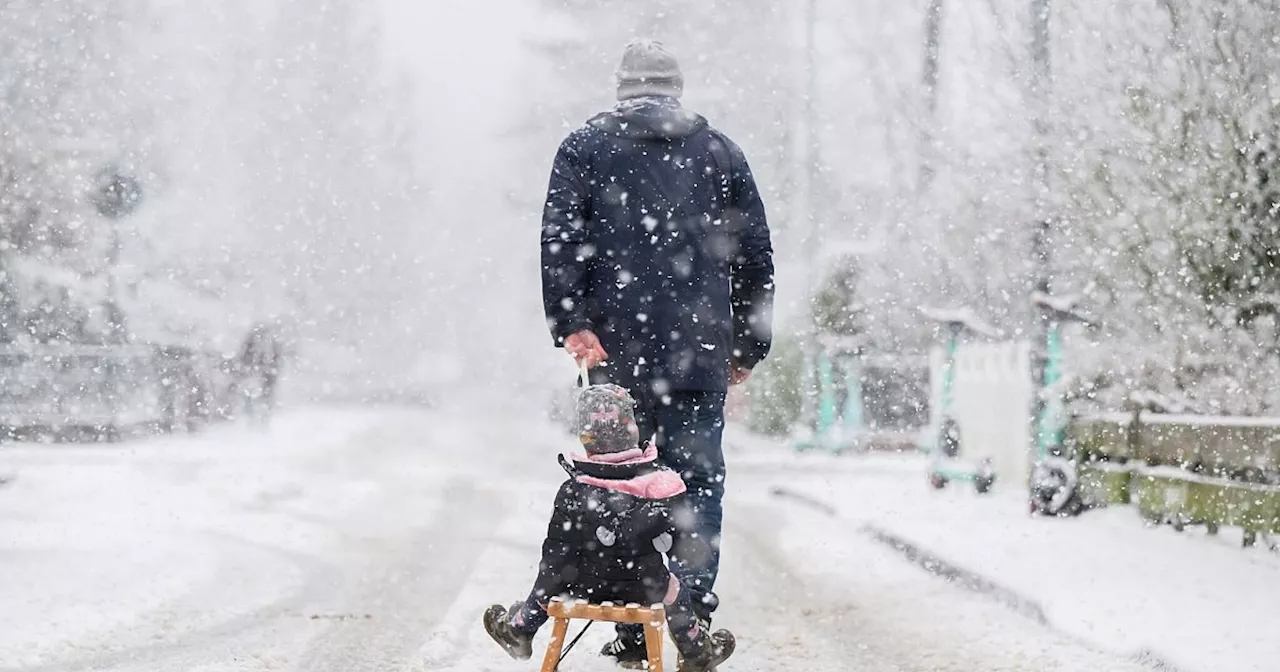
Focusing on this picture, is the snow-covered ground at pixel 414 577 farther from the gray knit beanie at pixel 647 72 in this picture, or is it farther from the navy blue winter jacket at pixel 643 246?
the gray knit beanie at pixel 647 72

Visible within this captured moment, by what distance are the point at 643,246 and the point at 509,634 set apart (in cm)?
127

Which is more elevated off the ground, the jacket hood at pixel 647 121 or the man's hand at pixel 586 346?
the jacket hood at pixel 647 121

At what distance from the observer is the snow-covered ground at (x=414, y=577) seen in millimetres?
5250

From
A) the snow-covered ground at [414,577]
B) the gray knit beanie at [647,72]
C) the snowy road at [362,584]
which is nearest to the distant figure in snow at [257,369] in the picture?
the snow-covered ground at [414,577]

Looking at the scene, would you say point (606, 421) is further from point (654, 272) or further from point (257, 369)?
point (257, 369)

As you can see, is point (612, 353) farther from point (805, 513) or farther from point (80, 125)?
point (80, 125)

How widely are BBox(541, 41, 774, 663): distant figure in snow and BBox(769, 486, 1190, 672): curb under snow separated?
1578 millimetres

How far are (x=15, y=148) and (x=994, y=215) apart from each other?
12.5 metres

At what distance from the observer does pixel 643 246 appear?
473 cm

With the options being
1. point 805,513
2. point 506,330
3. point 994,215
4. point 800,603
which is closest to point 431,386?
point 506,330

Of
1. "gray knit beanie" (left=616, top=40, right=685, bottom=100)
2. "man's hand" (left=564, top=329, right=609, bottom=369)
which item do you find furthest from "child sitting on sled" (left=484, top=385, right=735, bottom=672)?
"gray knit beanie" (left=616, top=40, right=685, bottom=100)

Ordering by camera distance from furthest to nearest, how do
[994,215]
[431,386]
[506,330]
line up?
[431,386], [506,330], [994,215]

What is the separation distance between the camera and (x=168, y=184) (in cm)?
2802

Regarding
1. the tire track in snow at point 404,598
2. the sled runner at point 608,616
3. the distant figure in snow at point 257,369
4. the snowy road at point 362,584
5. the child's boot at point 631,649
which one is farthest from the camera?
the distant figure in snow at point 257,369
